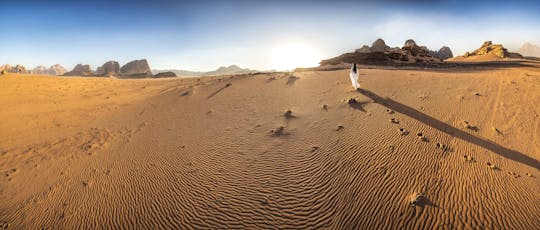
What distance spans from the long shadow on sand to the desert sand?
0.05 metres

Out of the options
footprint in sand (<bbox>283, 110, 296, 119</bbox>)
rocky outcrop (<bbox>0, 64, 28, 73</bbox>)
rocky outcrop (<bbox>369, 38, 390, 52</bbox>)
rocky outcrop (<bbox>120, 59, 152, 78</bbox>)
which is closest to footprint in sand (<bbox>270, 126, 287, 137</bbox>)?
footprint in sand (<bbox>283, 110, 296, 119</bbox>)

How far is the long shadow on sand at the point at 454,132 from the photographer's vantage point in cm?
642

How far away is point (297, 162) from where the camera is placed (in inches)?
264

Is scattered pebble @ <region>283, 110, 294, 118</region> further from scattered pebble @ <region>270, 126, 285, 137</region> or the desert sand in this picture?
scattered pebble @ <region>270, 126, 285, 137</region>

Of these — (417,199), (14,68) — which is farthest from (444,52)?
(14,68)

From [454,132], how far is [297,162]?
18.8 ft

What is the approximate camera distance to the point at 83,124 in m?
12.3

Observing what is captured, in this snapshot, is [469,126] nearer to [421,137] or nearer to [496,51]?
[421,137]

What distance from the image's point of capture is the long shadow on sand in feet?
21.1

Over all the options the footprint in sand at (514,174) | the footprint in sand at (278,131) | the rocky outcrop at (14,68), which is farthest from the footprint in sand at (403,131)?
the rocky outcrop at (14,68)

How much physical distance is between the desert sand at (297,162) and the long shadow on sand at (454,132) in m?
0.05

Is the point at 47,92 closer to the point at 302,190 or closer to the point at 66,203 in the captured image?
the point at 66,203

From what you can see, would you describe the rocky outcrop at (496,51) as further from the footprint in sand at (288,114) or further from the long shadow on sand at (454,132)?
the footprint in sand at (288,114)

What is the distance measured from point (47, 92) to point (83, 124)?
443 inches
